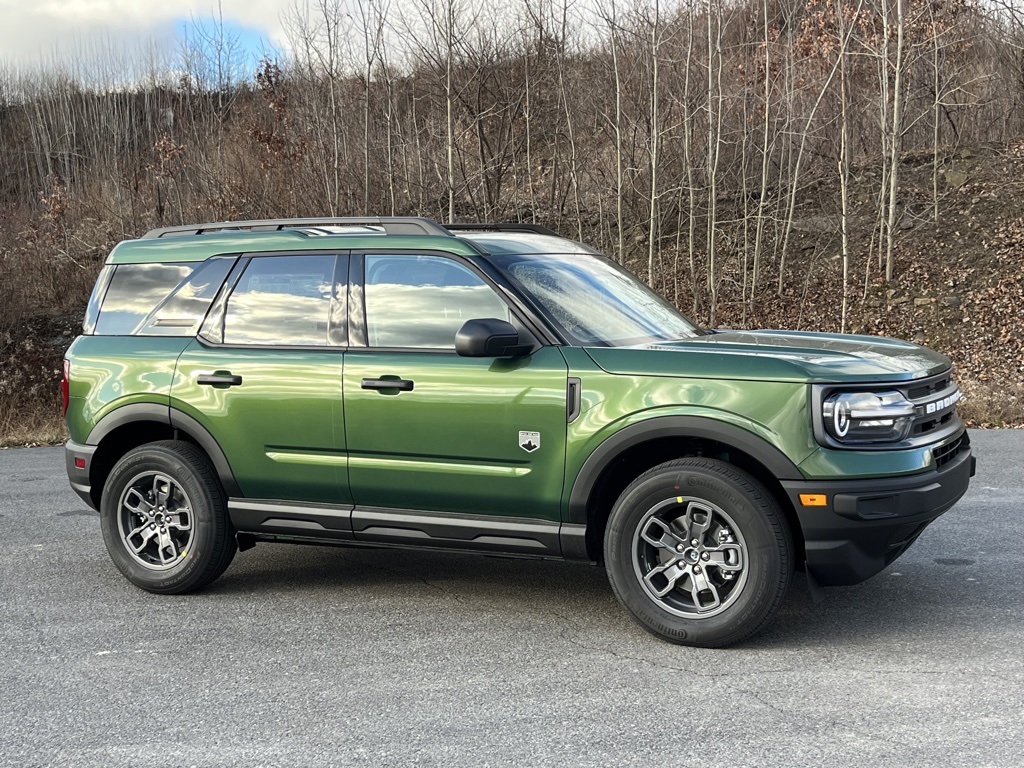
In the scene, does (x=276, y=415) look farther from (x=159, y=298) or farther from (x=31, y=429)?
(x=31, y=429)

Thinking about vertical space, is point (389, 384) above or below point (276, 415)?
above

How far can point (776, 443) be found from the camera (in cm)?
454

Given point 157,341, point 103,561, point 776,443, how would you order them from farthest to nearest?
point 103,561, point 157,341, point 776,443

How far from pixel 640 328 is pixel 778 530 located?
53.6 inches

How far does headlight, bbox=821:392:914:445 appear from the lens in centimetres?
449

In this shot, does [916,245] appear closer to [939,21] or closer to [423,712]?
[939,21]

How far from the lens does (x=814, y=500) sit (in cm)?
448

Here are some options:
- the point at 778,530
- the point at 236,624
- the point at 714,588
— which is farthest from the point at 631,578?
the point at 236,624

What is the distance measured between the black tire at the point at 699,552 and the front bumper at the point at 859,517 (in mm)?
138

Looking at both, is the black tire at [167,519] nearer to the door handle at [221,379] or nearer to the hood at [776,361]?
the door handle at [221,379]

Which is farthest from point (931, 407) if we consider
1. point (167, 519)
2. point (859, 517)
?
point (167, 519)

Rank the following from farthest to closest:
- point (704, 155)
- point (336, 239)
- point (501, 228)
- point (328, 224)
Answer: point (704, 155), point (501, 228), point (328, 224), point (336, 239)

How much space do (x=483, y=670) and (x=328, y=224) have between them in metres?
2.72

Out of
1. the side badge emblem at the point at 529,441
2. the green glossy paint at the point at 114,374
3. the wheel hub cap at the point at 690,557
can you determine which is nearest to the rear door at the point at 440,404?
the side badge emblem at the point at 529,441
